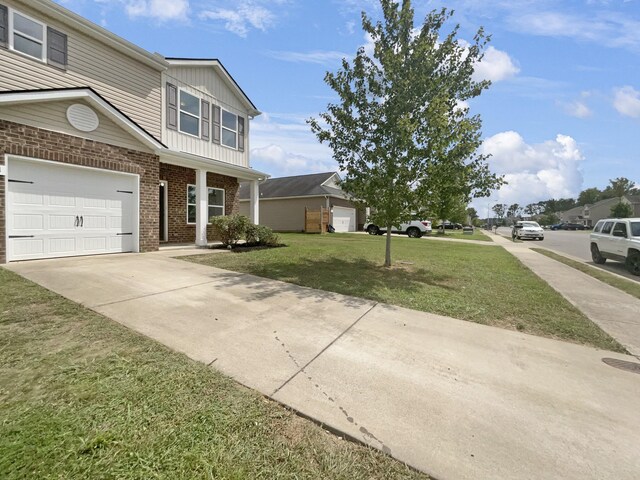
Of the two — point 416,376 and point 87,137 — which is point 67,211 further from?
point 416,376

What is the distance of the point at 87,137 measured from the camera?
801 centimetres

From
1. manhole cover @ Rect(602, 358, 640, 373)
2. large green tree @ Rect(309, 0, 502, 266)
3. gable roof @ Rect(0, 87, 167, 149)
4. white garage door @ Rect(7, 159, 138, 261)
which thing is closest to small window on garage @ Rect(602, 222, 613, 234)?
large green tree @ Rect(309, 0, 502, 266)

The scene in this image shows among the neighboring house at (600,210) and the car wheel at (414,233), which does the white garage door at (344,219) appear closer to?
the car wheel at (414,233)

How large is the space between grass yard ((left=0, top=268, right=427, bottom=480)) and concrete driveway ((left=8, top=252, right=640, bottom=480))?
0.23 meters

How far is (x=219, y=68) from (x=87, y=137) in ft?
22.7

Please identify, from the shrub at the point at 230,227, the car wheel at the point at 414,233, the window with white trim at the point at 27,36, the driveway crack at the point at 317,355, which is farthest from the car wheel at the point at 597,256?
the window with white trim at the point at 27,36

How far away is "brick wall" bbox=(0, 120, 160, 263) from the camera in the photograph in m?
6.71

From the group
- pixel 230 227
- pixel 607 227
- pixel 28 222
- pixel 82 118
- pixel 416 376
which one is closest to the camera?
pixel 416 376

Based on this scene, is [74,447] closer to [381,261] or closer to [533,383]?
[533,383]

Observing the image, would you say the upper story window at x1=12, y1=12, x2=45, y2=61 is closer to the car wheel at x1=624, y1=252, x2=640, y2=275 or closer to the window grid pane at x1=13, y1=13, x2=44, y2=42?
the window grid pane at x1=13, y1=13, x2=44, y2=42

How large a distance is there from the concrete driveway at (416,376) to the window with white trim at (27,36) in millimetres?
6980

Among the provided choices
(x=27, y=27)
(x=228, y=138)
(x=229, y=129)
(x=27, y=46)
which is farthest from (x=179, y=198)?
(x=27, y=27)

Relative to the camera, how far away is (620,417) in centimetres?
243

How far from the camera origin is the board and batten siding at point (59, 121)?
681 centimetres
